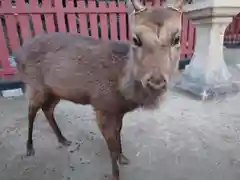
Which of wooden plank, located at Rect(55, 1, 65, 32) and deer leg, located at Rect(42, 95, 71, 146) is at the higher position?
wooden plank, located at Rect(55, 1, 65, 32)

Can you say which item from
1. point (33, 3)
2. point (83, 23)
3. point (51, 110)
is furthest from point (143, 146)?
point (33, 3)

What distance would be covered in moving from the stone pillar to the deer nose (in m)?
2.22

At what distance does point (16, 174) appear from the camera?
185 centimetres

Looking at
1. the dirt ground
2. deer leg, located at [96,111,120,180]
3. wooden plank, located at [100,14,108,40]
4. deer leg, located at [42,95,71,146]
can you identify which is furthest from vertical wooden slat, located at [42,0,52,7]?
deer leg, located at [96,111,120,180]

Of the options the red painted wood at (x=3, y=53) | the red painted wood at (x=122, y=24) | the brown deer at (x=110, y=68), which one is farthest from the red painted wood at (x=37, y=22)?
the brown deer at (x=110, y=68)

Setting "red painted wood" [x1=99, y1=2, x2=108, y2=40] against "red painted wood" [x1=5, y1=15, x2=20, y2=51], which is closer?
"red painted wood" [x1=5, y1=15, x2=20, y2=51]

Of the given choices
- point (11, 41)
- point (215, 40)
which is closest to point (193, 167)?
point (215, 40)

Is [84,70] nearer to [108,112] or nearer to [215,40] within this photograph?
[108,112]

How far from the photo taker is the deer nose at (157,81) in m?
1.16

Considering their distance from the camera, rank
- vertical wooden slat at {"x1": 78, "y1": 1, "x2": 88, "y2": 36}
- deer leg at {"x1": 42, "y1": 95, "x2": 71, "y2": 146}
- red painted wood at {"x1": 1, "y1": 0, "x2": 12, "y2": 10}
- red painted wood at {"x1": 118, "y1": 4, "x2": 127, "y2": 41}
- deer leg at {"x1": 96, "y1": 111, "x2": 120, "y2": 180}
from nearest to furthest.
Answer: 1. deer leg at {"x1": 96, "y1": 111, "x2": 120, "y2": 180}
2. deer leg at {"x1": 42, "y1": 95, "x2": 71, "y2": 146}
3. red painted wood at {"x1": 1, "y1": 0, "x2": 12, "y2": 10}
4. vertical wooden slat at {"x1": 78, "y1": 1, "x2": 88, "y2": 36}
5. red painted wood at {"x1": 118, "y1": 4, "x2": 127, "y2": 41}

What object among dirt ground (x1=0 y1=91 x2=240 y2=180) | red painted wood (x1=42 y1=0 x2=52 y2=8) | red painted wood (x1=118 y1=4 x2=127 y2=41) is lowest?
dirt ground (x1=0 y1=91 x2=240 y2=180)

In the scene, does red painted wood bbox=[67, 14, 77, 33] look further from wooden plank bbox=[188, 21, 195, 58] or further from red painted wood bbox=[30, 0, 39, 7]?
wooden plank bbox=[188, 21, 195, 58]

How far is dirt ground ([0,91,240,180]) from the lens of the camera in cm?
184

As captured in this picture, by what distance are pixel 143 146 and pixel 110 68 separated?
946 mm
